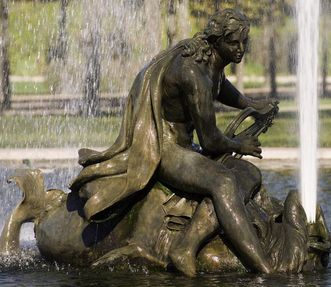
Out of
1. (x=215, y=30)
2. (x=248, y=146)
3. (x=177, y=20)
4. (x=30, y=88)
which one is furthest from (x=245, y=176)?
(x=30, y=88)

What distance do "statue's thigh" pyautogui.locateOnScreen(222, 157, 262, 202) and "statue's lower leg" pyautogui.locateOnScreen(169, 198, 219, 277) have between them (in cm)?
27

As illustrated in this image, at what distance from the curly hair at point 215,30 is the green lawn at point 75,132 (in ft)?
36.5

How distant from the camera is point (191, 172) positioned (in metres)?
8.59

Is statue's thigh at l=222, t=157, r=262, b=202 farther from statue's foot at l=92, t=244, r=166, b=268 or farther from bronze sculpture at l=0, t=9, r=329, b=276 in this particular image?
statue's foot at l=92, t=244, r=166, b=268

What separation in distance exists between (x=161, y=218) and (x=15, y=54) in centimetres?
2648

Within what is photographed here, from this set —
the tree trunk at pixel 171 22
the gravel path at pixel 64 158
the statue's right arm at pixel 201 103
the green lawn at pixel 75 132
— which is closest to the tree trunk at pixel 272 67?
the tree trunk at pixel 171 22

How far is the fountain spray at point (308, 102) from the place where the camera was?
31.7ft

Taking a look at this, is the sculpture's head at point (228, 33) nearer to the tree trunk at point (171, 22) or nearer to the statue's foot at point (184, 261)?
the statue's foot at point (184, 261)

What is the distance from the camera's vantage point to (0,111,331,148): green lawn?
2120 cm

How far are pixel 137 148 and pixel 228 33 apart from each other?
93cm

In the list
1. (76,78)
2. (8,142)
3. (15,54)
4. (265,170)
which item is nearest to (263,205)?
(265,170)

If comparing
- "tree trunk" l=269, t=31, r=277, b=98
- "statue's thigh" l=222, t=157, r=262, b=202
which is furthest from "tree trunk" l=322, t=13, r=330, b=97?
"statue's thigh" l=222, t=157, r=262, b=202

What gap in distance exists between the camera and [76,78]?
96.5 feet

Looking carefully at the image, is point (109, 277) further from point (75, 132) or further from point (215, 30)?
point (75, 132)
